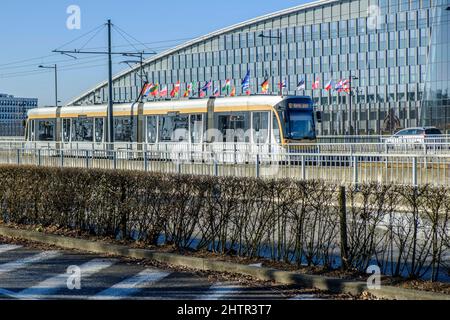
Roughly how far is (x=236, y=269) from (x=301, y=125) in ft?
76.9

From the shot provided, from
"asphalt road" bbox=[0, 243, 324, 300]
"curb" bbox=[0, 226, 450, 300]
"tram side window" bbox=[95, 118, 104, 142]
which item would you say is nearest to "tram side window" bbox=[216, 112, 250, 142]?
"tram side window" bbox=[95, 118, 104, 142]

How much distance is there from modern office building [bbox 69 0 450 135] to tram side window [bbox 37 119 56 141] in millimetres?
37137

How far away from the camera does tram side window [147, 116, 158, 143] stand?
37.8 meters

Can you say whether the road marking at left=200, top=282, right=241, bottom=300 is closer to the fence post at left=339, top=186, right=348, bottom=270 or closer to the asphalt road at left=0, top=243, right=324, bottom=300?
the asphalt road at left=0, top=243, right=324, bottom=300

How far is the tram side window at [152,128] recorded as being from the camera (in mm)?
37781

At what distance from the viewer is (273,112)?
32250 millimetres

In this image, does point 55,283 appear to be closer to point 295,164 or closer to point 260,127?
point 295,164

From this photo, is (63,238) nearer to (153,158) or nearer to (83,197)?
(83,197)

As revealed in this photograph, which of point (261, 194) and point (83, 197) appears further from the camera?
point (83, 197)

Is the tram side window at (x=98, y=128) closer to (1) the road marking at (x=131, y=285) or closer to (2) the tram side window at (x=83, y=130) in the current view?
(2) the tram side window at (x=83, y=130)

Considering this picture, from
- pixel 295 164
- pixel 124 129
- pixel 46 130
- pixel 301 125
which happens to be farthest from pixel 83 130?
pixel 295 164

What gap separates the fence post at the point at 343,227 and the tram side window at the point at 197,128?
81.7 feet

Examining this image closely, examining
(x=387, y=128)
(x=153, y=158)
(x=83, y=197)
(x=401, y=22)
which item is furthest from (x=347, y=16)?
(x=83, y=197)

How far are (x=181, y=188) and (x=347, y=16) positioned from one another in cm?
7366
